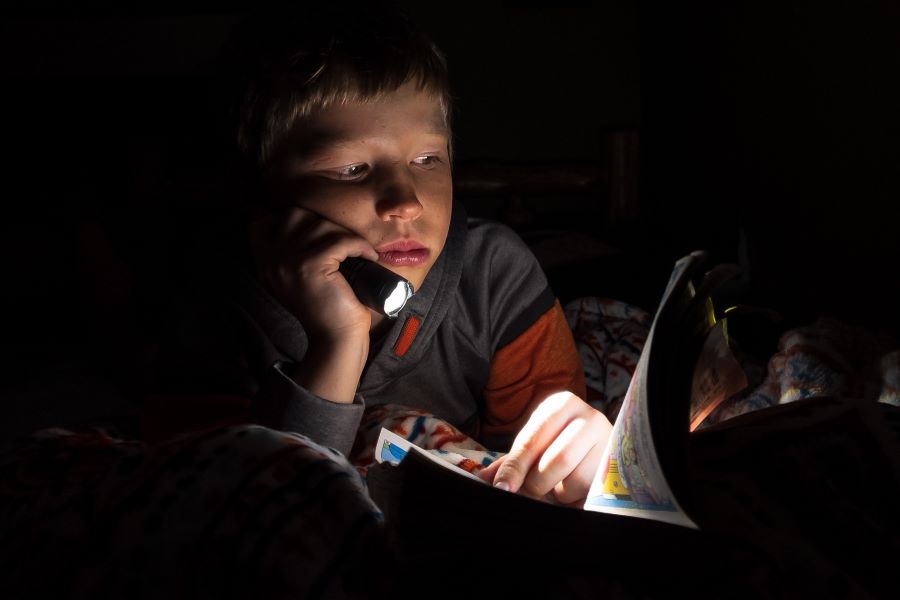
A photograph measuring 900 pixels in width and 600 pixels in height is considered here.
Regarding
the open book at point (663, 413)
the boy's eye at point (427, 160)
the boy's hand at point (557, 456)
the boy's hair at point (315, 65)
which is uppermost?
the boy's hair at point (315, 65)

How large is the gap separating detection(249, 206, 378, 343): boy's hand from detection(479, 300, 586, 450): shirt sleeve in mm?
297

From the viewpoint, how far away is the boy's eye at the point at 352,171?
80 centimetres

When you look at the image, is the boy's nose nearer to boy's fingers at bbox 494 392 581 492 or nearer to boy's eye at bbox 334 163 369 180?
boy's eye at bbox 334 163 369 180

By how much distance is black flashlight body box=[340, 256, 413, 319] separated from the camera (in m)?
0.75

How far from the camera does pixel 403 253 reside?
830 millimetres

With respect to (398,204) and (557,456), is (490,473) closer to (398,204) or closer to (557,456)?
(557,456)

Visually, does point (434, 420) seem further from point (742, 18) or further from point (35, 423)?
point (742, 18)

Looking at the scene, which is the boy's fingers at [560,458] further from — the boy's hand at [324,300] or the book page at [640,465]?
the boy's hand at [324,300]

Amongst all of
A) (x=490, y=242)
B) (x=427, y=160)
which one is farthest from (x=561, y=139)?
(x=427, y=160)

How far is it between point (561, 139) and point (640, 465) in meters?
1.67

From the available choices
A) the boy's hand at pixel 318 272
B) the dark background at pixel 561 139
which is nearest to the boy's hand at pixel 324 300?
the boy's hand at pixel 318 272

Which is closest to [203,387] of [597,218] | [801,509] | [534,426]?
[534,426]

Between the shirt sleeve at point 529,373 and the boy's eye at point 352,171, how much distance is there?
0.34 meters

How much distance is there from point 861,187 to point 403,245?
Result: 2.87ft
